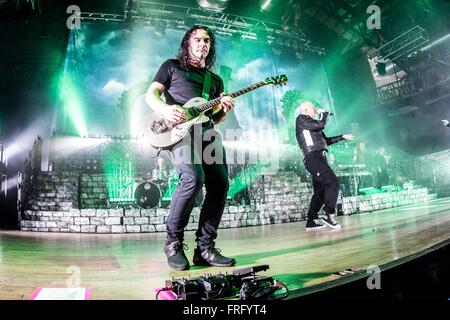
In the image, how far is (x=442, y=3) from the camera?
10.7m

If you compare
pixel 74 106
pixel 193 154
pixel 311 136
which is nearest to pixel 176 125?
pixel 193 154

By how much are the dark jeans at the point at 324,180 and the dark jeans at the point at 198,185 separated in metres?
2.60

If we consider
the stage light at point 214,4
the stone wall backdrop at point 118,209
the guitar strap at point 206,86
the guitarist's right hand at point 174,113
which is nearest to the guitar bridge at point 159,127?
the guitarist's right hand at point 174,113

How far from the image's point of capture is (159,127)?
225cm

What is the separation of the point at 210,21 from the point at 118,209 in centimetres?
940

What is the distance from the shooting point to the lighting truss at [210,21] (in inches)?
444

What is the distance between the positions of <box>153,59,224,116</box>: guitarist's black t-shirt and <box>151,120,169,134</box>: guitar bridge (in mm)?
231

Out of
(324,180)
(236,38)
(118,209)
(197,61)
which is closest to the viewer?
(197,61)

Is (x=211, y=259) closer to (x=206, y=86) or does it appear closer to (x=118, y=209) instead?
(x=206, y=86)

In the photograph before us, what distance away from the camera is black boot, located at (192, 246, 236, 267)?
2135 millimetres

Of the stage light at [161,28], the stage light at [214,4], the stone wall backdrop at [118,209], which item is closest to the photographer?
the stone wall backdrop at [118,209]

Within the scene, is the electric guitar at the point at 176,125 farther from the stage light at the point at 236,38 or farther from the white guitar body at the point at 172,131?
the stage light at the point at 236,38

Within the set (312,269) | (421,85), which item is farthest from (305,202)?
(421,85)

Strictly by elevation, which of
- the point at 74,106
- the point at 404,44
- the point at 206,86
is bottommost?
the point at 206,86
